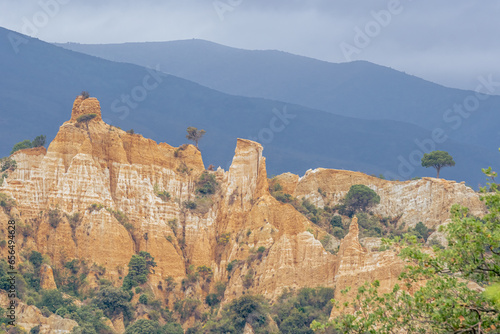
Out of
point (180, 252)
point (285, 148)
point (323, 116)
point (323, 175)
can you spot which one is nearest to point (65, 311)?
point (180, 252)

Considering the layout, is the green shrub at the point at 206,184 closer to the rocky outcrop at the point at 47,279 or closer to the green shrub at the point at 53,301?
the rocky outcrop at the point at 47,279

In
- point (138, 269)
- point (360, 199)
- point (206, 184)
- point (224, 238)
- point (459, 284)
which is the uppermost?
point (360, 199)

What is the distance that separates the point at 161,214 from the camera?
81.1 m

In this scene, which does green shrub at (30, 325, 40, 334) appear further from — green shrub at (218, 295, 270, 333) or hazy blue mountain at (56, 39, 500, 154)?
hazy blue mountain at (56, 39, 500, 154)

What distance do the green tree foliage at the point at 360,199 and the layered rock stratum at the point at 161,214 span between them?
5624 mm

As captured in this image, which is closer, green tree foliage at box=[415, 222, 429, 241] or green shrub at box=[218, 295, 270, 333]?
green shrub at box=[218, 295, 270, 333]

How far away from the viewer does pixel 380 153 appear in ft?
545

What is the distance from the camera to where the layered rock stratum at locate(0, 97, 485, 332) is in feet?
246

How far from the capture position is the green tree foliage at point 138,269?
2943 inches

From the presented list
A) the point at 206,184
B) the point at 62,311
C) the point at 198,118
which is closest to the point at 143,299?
the point at 62,311

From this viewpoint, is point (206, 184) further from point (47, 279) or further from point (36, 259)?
point (47, 279)

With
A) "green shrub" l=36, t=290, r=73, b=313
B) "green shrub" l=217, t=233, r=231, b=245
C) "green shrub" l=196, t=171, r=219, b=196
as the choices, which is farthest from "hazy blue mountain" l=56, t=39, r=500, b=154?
"green shrub" l=36, t=290, r=73, b=313

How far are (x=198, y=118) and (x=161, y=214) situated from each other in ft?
293

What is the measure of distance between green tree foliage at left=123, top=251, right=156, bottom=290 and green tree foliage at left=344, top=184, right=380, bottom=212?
21043 mm
